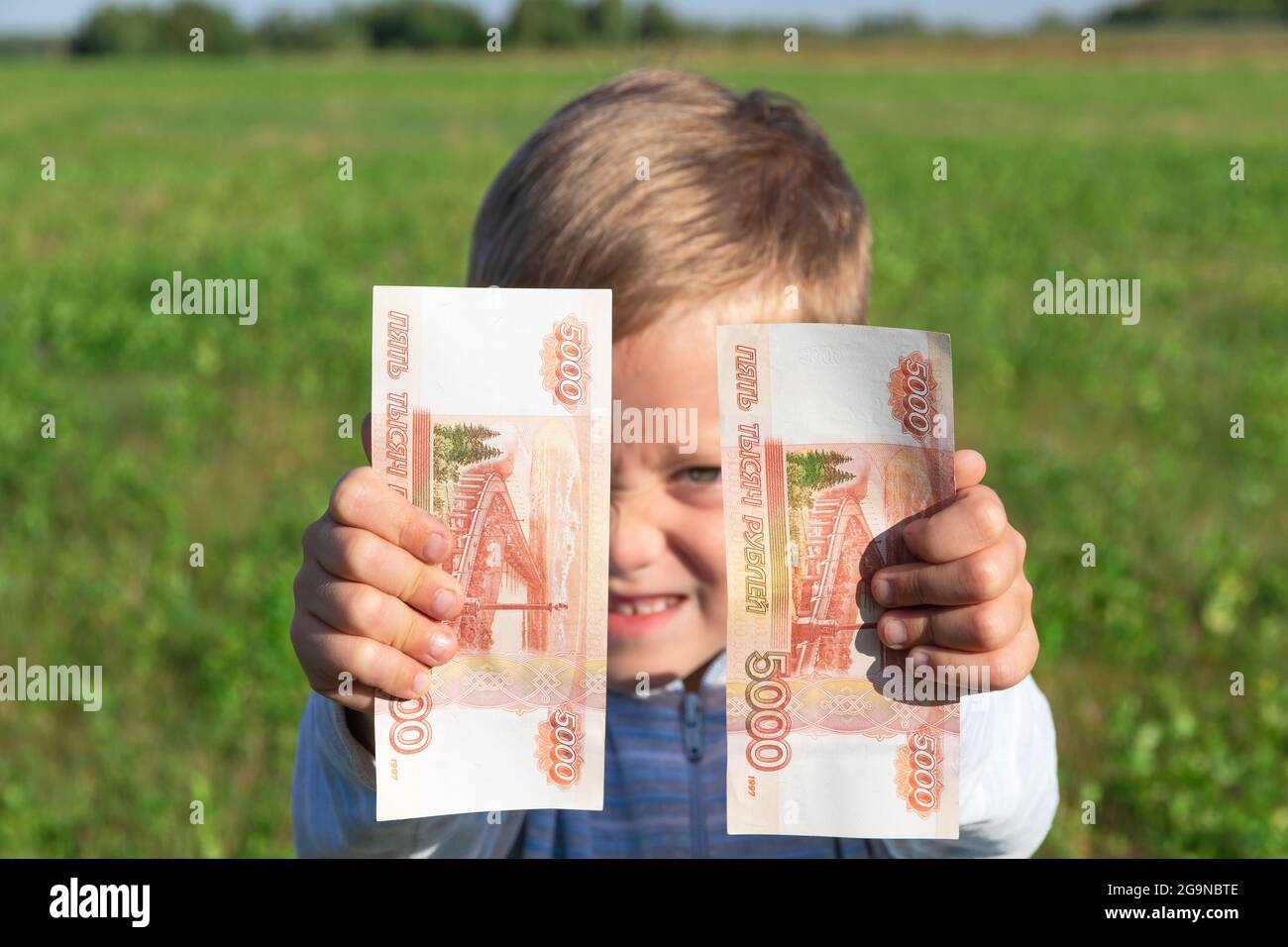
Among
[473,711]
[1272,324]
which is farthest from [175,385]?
[1272,324]

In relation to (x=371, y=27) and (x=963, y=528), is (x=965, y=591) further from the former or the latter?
(x=371, y=27)

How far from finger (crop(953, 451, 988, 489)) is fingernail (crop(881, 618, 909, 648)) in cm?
18

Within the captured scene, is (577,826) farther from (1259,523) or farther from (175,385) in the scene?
(175,385)

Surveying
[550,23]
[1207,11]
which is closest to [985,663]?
[550,23]

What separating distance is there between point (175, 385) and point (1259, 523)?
4.96 m

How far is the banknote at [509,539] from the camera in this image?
139 centimetres

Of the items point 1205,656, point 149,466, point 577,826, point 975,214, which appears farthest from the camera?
point 975,214

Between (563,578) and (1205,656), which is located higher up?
(563,578)

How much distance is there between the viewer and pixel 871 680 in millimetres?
1415

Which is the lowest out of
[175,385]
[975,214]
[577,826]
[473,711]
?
[577,826]

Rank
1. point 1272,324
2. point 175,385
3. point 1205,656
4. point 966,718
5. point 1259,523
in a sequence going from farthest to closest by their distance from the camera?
1. point 1272,324
2. point 175,385
3. point 1259,523
4. point 1205,656
5. point 966,718

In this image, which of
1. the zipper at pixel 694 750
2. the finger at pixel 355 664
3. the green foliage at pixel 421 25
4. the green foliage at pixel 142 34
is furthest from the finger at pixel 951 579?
the green foliage at pixel 421 25

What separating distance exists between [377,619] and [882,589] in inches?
23.5

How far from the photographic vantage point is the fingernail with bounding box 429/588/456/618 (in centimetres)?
138
